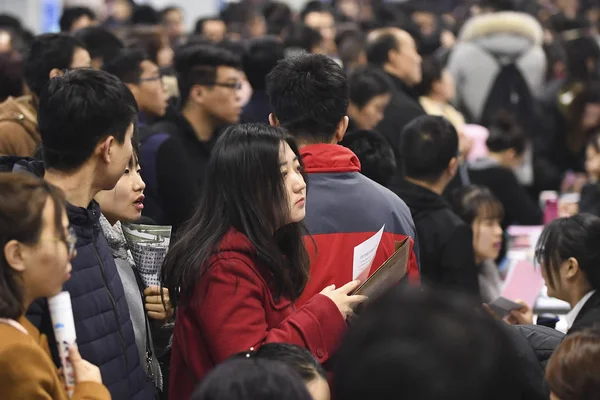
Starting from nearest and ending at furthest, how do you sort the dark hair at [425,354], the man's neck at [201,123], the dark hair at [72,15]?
the dark hair at [425,354] → the man's neck at [201,123] → the dark hair at [72,15]

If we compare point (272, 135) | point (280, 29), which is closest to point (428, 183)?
point (272, 135)

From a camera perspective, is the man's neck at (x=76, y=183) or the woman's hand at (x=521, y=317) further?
the woman's hand at (x=521, y=317)

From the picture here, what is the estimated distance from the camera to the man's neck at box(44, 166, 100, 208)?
2344 millimetres

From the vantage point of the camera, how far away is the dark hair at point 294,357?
211 centimetres

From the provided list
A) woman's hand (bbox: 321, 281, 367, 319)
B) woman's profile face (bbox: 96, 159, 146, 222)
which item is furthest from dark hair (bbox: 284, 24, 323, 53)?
woman's hand (bbox: 321, 281, 367, 319)

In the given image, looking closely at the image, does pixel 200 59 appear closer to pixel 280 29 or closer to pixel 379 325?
pixel 379 325

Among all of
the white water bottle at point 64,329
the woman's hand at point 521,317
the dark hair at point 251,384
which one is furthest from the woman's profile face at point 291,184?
the woman's hand at point 521,317

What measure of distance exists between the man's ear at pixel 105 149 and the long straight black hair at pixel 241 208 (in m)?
0.25

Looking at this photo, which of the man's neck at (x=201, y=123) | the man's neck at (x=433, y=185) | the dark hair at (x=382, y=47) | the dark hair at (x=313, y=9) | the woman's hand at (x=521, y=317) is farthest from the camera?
the dark hair at (x=313, y=9)

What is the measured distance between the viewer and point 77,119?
93.0 inches

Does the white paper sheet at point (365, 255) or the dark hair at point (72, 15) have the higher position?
the white paper sheet at point (365, 255)

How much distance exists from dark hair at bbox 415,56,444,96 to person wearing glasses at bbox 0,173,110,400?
15.9 feet

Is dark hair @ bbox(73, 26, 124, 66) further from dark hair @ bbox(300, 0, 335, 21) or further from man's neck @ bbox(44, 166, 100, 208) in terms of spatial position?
dark hair @ bbox(300, 0, 335, 21)

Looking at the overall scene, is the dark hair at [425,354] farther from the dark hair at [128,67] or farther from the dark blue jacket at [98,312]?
the dark hair at [128,67]
